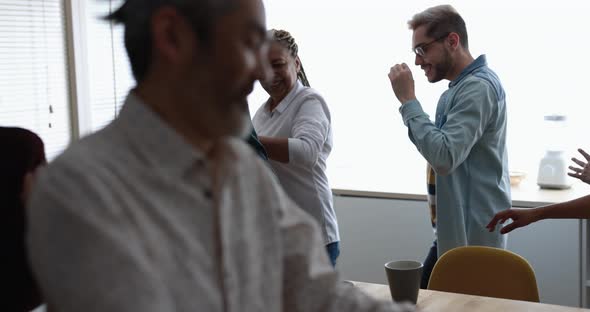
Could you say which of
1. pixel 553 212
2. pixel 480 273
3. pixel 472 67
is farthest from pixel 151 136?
pixel 472 67

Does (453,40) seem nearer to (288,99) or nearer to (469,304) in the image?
(288,99)

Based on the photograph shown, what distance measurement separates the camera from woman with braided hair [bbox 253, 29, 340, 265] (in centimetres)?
231

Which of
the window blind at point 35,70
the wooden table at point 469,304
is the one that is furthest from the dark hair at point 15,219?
the window blind at point 35,70

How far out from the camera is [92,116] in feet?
11.7

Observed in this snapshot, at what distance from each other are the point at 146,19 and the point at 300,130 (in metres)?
1.49

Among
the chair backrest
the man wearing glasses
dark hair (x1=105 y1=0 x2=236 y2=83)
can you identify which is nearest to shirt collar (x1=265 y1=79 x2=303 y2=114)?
the man wearing glasses

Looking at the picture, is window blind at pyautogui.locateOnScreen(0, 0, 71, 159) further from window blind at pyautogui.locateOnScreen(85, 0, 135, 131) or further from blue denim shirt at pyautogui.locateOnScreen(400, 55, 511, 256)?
blue denim shirt at pyautogui.locateOnScreen(400, 55, 511, 256)

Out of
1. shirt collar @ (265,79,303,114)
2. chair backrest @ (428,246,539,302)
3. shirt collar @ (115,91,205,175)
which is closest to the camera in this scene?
shirt collar @ (115,91,205,175)

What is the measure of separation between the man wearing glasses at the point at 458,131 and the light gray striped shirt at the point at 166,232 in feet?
4.24

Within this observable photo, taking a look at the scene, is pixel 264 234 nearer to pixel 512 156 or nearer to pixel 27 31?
pixel 27 31

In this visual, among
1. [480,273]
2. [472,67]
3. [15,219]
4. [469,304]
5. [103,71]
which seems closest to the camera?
[15,219]

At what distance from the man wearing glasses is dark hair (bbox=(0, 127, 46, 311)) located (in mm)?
1416

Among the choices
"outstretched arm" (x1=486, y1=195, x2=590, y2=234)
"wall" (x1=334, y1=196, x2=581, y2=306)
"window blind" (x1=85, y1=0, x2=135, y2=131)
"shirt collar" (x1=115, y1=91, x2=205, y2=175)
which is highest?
"shirt collar" (x1=115, y1=91, x2=205, y2=175)

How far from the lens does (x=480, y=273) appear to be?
209 centimetres
